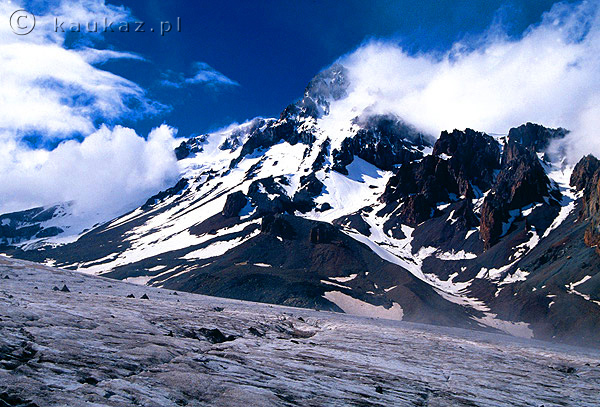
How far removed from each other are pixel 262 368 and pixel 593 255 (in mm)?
176024

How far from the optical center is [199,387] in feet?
36.8

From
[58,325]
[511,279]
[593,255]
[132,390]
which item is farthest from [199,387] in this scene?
[511,279]

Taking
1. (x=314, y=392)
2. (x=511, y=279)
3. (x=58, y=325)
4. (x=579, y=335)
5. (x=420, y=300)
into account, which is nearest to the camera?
(x=314, y=392)

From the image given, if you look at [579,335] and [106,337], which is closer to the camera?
[106,337]

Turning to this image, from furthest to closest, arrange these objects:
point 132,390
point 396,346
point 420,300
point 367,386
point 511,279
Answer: point 511,279 < point 420,300 < point 396,346 < point 367,386 < point 132,390

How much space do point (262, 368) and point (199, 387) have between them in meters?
3.34

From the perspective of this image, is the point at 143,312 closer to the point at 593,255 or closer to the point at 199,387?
the point at 199,387

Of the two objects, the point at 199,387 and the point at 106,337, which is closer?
the point at 199,387

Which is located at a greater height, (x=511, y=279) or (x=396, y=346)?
(x=511, y=279)

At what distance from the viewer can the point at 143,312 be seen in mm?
21766

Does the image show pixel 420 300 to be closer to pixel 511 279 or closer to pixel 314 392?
pixel 511 279

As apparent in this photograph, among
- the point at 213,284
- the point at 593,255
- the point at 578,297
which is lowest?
the point at 213,284

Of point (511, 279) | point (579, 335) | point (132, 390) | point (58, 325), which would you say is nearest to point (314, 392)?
point (132, 390)

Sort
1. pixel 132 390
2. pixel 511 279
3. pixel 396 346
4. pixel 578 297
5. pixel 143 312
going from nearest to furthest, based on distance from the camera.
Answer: pixel 132 390, pixel 143 312, pixel 396 346, pixel 578 297, pixel 511 279
